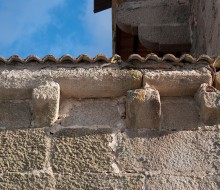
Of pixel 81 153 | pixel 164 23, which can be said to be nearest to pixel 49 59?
pixel 81 153

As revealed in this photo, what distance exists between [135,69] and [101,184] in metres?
0.81

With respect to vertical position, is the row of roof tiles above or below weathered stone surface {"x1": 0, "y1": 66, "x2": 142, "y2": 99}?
above

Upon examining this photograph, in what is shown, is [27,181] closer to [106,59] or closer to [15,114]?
[15,114]

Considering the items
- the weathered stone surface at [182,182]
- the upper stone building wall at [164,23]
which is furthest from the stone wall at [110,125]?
the upper stone building wall at [164,23]

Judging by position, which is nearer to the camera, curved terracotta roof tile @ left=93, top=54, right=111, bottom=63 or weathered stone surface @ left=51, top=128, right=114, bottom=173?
weathered stone surface @ left=51, top=128, right=114, bottom=173

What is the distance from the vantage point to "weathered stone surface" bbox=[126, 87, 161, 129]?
3932 millimetres

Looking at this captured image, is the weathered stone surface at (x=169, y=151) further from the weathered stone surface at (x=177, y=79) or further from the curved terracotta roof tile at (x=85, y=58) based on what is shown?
the curved terracotta roof tile at (x=85, y=58)

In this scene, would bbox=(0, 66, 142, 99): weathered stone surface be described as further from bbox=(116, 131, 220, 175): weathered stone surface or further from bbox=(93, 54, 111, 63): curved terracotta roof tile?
bbox=(116, 131, 220, 175): weathered stone surface

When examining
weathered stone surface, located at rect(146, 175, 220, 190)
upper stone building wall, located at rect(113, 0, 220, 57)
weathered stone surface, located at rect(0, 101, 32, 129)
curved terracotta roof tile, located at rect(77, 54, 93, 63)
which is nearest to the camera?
weathered stone surface, located at rect(146, 175, 220, 190)

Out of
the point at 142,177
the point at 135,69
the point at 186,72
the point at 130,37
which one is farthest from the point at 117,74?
the point at 130,37

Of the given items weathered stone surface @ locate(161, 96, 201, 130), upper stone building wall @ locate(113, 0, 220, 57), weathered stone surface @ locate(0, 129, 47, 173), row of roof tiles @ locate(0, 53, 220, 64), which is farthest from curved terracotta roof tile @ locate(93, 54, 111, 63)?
upper stone building wall @ locate(113, 0, 220, 57)

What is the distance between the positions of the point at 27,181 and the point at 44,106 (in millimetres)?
501

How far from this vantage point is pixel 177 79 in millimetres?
4043

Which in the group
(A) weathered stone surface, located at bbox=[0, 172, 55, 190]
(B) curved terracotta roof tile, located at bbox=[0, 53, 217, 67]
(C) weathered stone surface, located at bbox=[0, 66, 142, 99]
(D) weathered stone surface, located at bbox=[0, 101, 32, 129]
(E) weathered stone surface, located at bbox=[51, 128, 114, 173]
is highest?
(B) curved terracotta roof tile, located at bbox=[0, 53, 217, 67]
